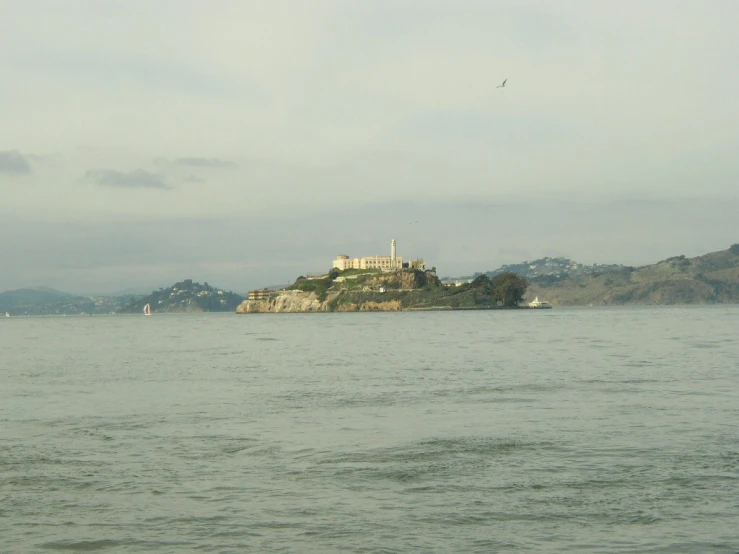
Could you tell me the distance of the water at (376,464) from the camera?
14.1m

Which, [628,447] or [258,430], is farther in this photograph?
[258,430]

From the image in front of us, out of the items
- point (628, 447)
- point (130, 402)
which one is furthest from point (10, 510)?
point (130, 402)

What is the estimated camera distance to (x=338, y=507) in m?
15.6

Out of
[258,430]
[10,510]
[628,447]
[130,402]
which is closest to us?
[10,510]

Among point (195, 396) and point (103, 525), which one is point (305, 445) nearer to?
point (103, 525)

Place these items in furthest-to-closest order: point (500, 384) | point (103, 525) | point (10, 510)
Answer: point (500, 384), point (10, 510), point (103, 525)

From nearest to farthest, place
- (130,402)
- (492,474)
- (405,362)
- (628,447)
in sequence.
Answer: (492,474) < (628,447) < (130,402) < (405,362)

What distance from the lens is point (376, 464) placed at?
19453 millimetres

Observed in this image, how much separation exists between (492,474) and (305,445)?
5893mm

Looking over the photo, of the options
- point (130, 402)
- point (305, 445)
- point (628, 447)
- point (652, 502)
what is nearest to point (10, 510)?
point (305, 445)

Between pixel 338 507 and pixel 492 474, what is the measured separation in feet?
13.5

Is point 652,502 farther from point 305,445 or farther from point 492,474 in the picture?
point 305,445

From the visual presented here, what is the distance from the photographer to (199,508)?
15711mm

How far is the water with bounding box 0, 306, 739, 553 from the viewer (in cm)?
1405
